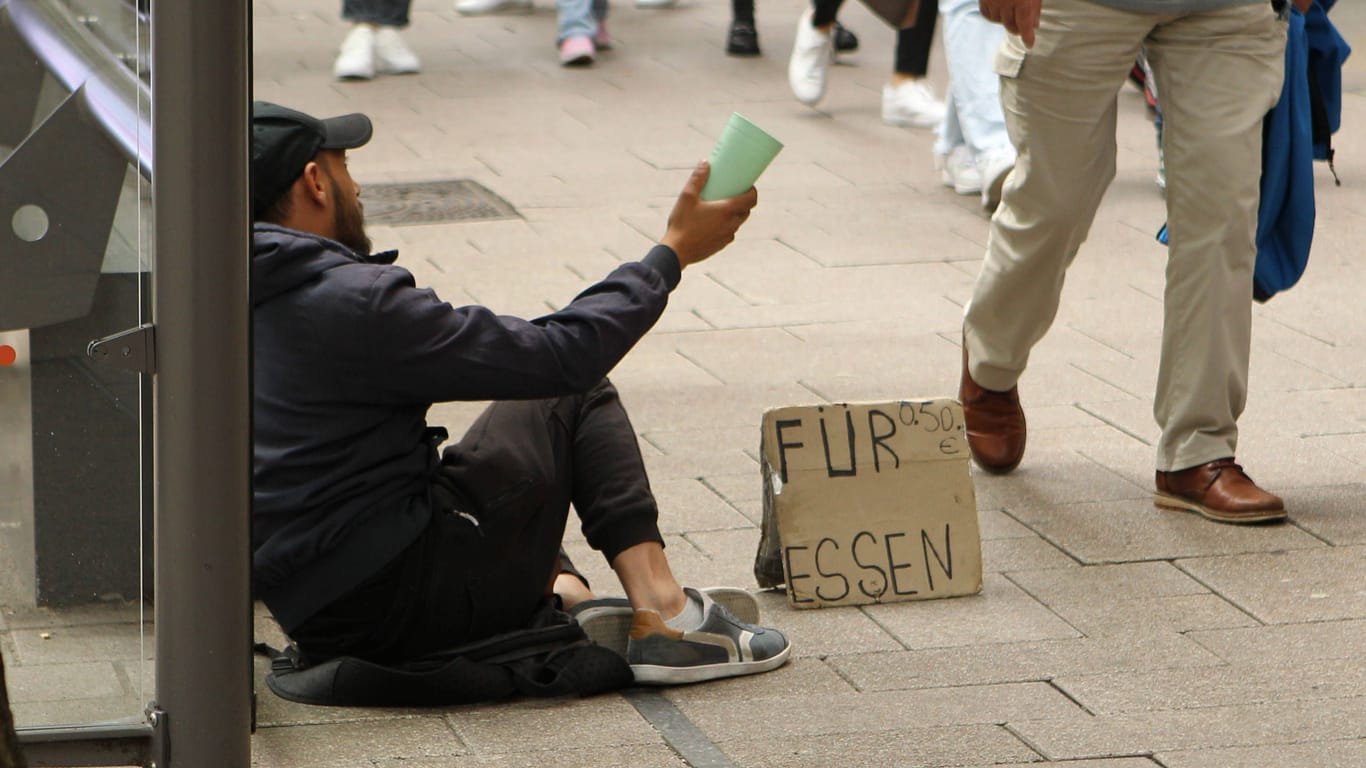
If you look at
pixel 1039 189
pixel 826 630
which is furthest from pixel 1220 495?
pixel 826 630

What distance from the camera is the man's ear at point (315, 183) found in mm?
3420

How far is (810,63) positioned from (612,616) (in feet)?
19.2

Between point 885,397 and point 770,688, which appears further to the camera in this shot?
point 885,397

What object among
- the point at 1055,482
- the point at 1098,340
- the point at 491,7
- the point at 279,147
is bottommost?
the point at 491,7

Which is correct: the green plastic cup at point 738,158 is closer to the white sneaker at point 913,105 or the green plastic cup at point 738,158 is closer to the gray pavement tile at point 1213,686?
the gray pavement tile at point 1213,686

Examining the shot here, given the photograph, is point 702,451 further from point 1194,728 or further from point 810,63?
point 810,63

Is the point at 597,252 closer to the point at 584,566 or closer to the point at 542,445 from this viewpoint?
the point at 584,566

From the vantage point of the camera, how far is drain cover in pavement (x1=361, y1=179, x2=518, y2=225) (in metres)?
7.30

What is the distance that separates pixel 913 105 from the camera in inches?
355

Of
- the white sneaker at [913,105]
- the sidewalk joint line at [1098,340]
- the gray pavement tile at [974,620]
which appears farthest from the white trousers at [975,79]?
the gray pavement tile at [974,620]

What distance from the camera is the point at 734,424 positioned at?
16.9ft

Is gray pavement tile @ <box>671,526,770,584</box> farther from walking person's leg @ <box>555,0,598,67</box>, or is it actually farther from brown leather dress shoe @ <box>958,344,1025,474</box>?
walking person's leg @ <box>555,0,598,67</box>

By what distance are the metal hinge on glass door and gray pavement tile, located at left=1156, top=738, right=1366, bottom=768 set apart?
1632 millimetres

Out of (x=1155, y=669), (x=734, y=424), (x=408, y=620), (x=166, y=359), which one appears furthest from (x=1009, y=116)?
(x=166, y=359)
